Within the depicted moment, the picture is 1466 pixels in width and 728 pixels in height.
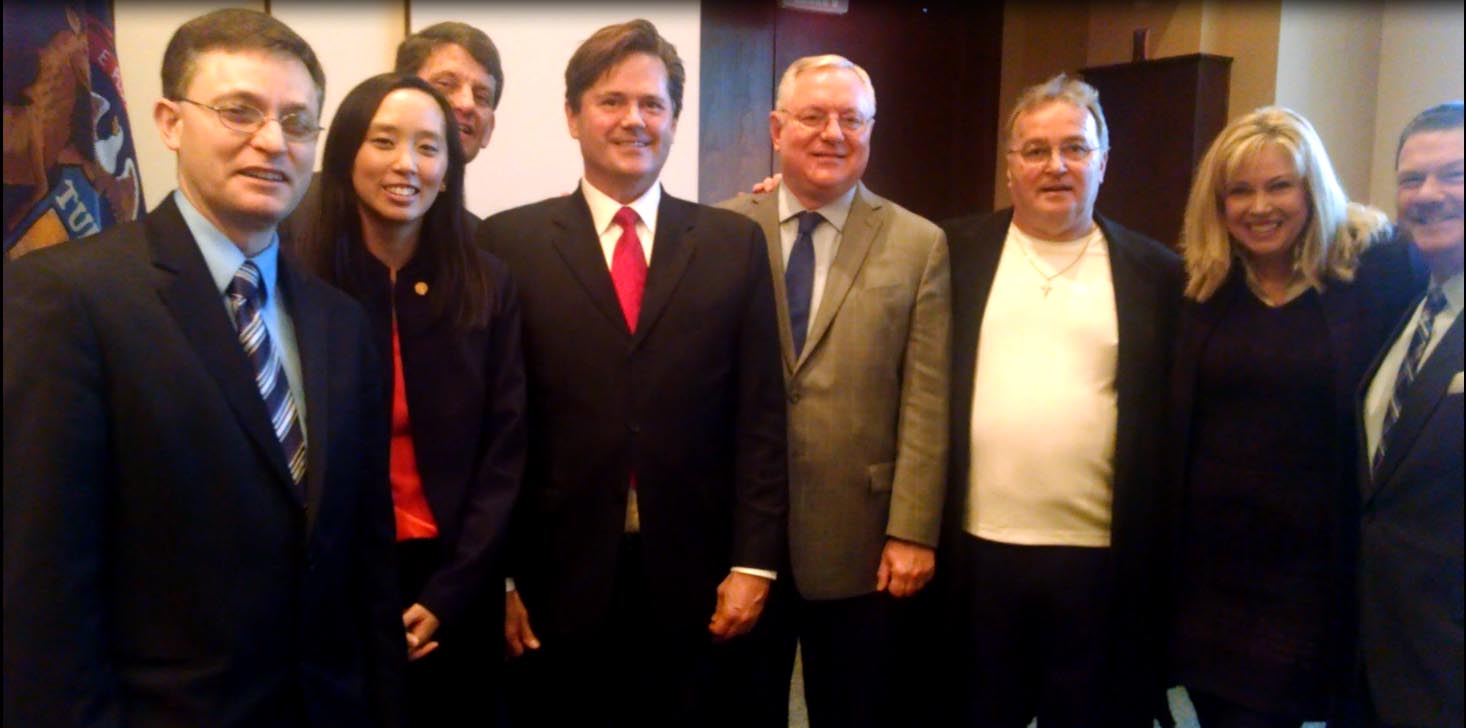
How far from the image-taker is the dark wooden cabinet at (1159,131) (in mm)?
4398

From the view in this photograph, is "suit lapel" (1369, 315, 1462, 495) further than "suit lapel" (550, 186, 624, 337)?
No

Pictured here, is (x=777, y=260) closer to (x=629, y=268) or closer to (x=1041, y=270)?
(x=629, y=268)

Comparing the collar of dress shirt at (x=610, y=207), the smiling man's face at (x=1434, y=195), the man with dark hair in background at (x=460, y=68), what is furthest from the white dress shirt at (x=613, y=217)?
the smiling man's face at (x=1434, y=195)

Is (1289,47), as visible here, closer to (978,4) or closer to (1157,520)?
(978,4)

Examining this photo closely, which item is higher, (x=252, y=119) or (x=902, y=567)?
(x=252, y=119)

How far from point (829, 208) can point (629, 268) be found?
0.50 m

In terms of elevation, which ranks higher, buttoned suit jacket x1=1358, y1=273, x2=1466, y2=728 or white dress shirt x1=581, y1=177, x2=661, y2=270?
white dress shirt x1=581, y1=177, x2=661, y2=270

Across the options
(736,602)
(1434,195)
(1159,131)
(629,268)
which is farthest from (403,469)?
(1159,131)

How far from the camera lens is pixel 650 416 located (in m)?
1.86

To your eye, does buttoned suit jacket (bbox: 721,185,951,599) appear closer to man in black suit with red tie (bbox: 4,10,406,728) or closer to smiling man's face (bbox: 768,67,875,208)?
smiling man's face (bbox: 768,67,875,208)

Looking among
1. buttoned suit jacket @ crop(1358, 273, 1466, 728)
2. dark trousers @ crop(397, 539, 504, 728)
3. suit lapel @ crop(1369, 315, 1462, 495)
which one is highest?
suit lapel @ crop(1369, 315, 1462, 495)

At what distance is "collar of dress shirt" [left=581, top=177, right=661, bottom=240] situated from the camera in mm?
1955

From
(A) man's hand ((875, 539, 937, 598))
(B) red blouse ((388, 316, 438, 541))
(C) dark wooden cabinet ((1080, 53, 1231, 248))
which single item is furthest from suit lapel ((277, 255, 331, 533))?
(C) dark wooden cabinet ((1080, 53, 1231, 248))

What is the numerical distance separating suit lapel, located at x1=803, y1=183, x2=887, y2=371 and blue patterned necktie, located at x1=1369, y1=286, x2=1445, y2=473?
0.97 meters
